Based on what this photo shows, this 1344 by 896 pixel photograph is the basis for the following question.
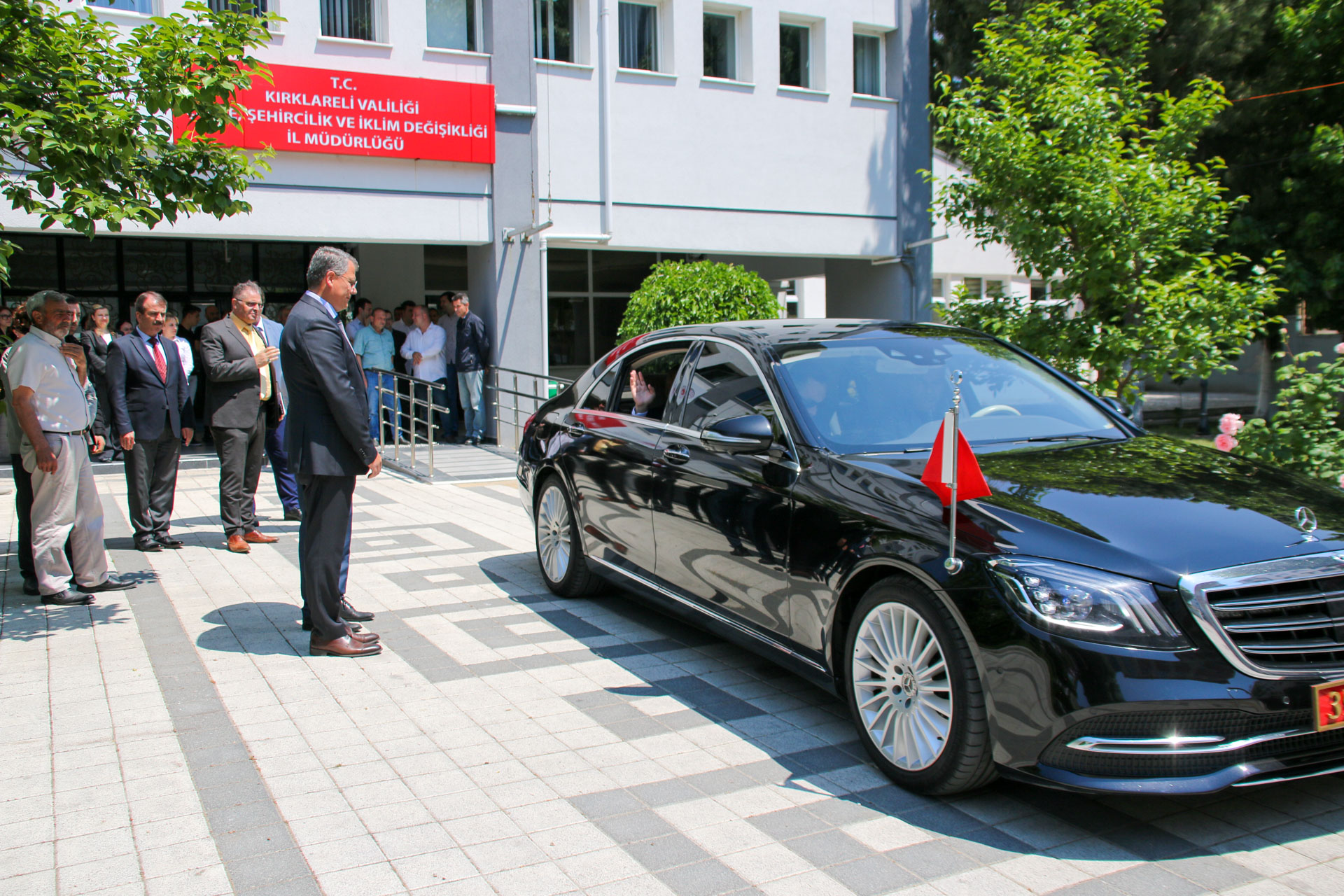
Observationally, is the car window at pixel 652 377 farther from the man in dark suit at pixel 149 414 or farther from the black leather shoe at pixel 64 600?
the man in dark suit at pixel 149 414

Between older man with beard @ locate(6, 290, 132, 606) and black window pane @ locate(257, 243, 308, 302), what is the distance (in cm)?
1119

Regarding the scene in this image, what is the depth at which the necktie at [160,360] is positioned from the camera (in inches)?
321

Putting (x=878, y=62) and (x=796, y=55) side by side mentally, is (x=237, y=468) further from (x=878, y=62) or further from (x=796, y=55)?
(x=878, y=62)

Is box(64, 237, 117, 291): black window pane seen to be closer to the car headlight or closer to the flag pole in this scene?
the flag pole

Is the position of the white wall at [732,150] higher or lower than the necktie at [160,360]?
higher

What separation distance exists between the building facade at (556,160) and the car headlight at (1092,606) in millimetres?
11616

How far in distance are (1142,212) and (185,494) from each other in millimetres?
9565

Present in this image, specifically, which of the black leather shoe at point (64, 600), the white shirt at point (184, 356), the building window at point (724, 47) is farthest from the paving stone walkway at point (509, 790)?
the building window at point (724, 47)

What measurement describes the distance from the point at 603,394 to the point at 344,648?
2066 millimetres

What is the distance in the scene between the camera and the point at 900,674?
3781mm

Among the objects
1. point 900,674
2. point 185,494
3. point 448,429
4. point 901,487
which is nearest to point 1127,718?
point 900,674

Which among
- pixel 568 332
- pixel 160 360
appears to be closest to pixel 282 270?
pixel 568 332

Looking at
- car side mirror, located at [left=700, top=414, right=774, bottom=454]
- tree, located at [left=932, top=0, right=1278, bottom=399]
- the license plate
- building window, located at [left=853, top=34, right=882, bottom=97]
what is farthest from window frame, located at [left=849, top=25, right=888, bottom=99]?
the license plate

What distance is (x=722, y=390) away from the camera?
5164 mm
